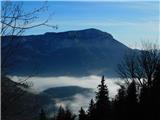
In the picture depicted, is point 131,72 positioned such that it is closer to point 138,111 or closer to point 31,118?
point 138,111

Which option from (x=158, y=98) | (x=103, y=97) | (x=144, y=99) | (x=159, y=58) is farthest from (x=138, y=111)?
(x=103, y=97)

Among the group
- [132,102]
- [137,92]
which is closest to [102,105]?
[137,92]

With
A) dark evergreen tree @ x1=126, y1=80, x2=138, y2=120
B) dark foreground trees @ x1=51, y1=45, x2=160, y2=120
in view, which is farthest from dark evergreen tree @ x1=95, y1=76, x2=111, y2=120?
dark evergreen tree @ x1=126, y1=80, x2=138, y2=120

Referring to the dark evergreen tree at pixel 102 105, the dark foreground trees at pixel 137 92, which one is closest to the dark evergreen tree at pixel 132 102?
the dark foreground trees at pixel 137 92

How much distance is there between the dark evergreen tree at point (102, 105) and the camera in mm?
57250

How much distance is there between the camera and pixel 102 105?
5900cm

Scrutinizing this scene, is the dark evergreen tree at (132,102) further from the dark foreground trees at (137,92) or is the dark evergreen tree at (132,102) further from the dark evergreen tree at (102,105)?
the dark evergreen tree at (102,105)

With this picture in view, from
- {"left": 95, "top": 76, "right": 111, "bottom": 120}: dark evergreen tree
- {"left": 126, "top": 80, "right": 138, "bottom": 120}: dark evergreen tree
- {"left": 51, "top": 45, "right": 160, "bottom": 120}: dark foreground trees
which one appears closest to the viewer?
{"left": 51, "top": 45, "right": 160, "bottom": 120}: dark foreground trees

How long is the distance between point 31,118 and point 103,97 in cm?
4821

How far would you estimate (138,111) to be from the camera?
40688 millimetres

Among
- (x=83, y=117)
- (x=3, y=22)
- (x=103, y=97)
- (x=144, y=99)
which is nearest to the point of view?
(x=3, y=22)

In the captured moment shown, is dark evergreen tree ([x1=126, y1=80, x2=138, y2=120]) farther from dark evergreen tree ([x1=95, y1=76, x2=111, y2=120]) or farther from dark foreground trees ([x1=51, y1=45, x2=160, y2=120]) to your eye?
dark evergreen tree ([x1=95, y1=76, x2=111, y2=120])

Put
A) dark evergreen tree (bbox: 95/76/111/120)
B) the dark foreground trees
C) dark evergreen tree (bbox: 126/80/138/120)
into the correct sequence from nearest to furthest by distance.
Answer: the dark foreground trees
dark evergreen tree (bbox: 126/80/138/120)
dark evergreen tree (bbox: 95/76/111/120)

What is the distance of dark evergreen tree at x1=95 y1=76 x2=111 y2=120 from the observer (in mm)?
57250
